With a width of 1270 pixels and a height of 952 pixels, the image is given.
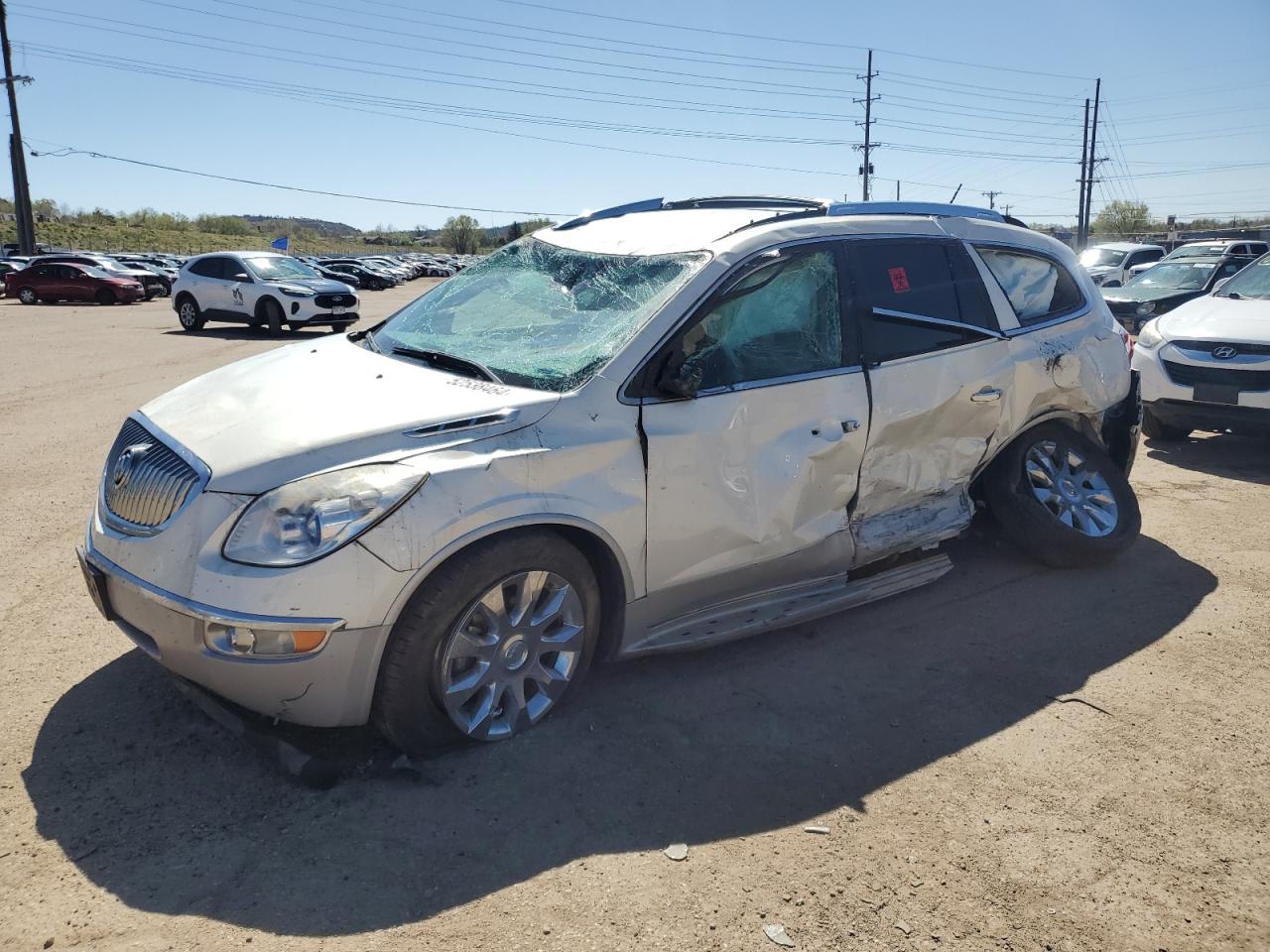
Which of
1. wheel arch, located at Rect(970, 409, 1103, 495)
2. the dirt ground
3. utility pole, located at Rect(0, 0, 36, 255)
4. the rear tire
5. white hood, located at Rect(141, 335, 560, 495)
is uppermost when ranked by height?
utility pole, located at Rect(0, 0, 36, 255)

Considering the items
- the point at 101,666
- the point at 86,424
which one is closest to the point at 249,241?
the point at 86,424

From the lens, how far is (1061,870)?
2.78 metres

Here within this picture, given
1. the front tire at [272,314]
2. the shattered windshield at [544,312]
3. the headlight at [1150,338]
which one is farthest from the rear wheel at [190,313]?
the headlight at [1150,338]

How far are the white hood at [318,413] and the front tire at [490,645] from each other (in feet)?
1.50

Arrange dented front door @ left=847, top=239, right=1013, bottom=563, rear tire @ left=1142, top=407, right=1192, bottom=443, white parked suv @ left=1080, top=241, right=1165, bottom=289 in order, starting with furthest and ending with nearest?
white parked suv @ left=1080, top=241, right=1165, bottom=289 → rear tire @ left=1142, top=407, right=1192, bottom=443 → dented front door @ left=847, top=239, right=1013, bottom=563

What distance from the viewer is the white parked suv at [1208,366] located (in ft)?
24.8

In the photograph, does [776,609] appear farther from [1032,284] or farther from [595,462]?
[1032,284]

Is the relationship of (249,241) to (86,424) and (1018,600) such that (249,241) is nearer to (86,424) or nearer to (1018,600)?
(86,424)

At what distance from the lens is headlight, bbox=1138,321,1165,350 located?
8328 millimetres

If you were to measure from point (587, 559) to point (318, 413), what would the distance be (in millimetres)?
1090

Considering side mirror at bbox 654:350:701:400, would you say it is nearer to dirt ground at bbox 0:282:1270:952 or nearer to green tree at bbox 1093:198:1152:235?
dirt ground at bbox 0:282:1270:952

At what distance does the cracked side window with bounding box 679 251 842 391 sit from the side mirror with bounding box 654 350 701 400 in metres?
0.02

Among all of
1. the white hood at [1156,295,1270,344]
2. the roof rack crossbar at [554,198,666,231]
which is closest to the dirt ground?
the roof rack crossbar at [554,198,666,231]

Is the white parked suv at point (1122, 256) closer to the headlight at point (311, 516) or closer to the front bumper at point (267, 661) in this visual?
the headlight at point (311, 516)
